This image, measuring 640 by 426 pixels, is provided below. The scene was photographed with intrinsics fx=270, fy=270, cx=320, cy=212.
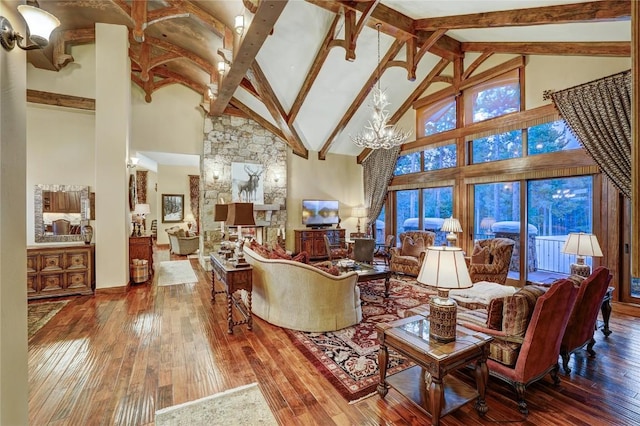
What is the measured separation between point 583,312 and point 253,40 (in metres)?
4.95

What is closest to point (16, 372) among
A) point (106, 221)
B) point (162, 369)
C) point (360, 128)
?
point (162, 369)

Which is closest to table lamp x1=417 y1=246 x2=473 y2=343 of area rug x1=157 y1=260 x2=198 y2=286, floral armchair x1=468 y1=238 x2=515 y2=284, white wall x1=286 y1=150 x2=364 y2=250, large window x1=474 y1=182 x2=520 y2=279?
floral armchair x1=468 y1=238 x2=515 y2=284

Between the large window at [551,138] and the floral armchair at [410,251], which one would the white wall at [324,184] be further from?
the large window at [551,138]

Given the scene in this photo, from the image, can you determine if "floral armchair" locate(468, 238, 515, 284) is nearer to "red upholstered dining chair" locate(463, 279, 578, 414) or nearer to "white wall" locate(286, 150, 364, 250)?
"red upholstered dining chair" locate(463, 279, 578, 414)

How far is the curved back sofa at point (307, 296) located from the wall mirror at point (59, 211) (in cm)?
433

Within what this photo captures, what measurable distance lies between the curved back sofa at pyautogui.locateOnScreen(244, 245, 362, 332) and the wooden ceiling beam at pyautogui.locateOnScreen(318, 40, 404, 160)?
4.84 m

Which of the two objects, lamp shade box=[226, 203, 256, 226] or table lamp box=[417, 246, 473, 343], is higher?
lamp shade box=[226, 203, 256, 226]

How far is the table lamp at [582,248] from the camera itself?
10.9 ft

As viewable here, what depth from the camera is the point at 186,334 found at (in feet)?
11.1

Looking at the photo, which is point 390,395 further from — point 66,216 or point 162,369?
point 66,216

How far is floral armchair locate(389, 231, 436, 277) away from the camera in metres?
6.03

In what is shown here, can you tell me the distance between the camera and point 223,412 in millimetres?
2053

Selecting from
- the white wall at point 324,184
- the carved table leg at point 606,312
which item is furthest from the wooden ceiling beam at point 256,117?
the carved table leg at point 606,312

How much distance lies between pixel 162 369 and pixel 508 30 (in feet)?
22.9
